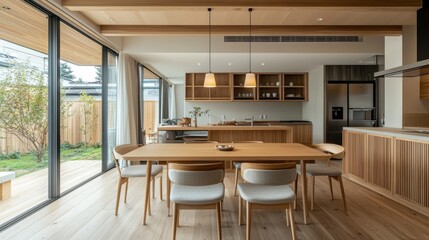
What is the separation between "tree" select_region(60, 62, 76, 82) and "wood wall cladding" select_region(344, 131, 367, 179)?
4523 mm

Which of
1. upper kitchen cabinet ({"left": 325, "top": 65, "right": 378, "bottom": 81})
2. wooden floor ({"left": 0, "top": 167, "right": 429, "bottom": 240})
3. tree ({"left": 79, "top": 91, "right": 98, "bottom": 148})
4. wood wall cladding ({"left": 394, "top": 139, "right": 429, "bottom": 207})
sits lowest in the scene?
wooden floor ({"left": 0, "top": 167, "right": 429, "bottom": 240})

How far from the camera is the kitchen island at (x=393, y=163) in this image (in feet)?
9.20

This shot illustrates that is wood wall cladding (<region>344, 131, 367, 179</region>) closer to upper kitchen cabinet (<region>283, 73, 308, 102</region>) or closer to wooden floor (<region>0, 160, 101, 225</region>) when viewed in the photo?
upper kitchen cabinet (<region>283, 73, 308, 102</region>)

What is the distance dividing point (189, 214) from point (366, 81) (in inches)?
220

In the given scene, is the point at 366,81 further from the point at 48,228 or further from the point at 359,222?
the point at 48,228

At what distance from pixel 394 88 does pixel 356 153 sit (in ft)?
4.11

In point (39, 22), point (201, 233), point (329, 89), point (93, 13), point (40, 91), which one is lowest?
point (201, 233)

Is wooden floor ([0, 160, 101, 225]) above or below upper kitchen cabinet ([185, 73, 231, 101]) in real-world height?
below

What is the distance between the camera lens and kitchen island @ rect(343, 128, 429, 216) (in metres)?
2.80

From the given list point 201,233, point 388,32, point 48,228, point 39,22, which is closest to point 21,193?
point 48,228

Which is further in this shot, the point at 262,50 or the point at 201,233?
the point at 262,50

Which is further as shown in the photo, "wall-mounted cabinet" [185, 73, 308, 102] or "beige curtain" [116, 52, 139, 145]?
"wall-mounted cabinet" [185, 73, 308, 102]

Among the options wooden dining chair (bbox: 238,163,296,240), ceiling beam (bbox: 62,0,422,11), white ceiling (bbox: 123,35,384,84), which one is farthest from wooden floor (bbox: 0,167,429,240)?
white ceiling (bbox: 123,35,384,84)

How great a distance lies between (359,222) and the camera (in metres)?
2.60
